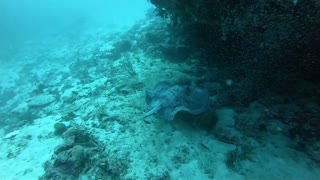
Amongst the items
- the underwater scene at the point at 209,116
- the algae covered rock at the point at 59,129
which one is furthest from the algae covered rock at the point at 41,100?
the algae covered rock at the point at 59,129

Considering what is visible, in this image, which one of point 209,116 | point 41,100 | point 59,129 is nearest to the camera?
point 209,116

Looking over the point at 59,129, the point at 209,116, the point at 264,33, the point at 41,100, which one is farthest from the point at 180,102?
the point at 41,100

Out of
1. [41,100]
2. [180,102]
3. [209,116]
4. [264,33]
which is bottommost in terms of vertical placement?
[209,116]

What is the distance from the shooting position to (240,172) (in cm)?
486

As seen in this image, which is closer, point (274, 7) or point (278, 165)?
→ point (278, 165)

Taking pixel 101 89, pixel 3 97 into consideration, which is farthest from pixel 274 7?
pixel 3 97

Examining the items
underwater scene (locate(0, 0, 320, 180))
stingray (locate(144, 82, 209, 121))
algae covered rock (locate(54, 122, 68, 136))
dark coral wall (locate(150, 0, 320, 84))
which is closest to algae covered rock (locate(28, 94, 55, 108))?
underwater scene (locate(0, 0, 320, 180))

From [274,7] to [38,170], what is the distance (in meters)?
7.55

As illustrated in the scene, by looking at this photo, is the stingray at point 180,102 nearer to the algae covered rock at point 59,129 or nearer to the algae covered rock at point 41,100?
the algae covered rock at point 59,129

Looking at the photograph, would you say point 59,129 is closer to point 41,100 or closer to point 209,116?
point 41,100

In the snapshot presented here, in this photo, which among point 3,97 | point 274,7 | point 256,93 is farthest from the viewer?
point 3,97

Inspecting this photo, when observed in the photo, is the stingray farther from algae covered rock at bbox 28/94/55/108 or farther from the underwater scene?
algae covered rock at bbox 28/94/55/108

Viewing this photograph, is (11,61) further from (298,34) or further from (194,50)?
(298,34)

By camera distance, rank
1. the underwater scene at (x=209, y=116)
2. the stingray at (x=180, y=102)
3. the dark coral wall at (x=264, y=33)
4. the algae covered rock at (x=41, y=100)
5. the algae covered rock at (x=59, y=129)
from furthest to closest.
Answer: the algae covered rock at (x=41, y=100) → the algae covered rock at (x=59, y=129) → the stingray at (x=180, y=102) → the dark coral wall at (x=264, y=33) → the underwater scene at (x=209, y=116)
